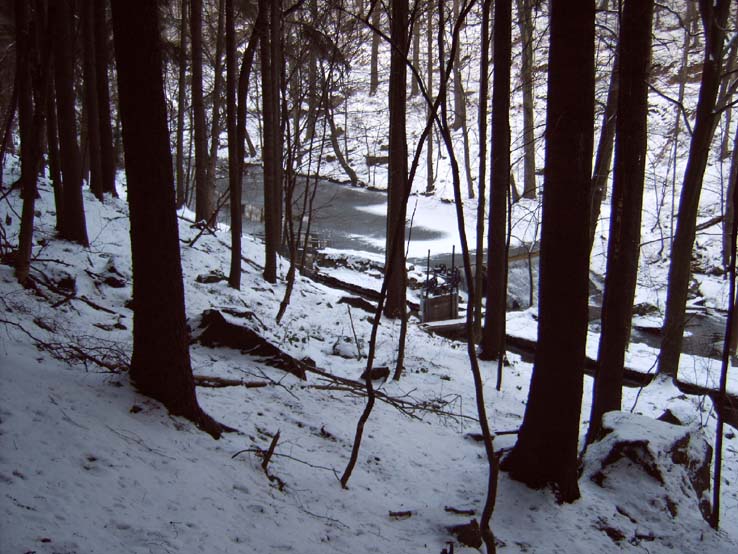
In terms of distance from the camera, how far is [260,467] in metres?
4.09

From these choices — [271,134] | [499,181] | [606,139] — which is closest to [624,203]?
[499,181]

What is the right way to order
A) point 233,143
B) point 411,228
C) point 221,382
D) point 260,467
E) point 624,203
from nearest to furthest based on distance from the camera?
point 260,467 < point 221,382 < point 624,203 < point 411,228 < point 233,143

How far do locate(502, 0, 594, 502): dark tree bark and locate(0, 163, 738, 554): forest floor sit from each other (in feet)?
1.31

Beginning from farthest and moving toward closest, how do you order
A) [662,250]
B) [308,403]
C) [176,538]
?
1. [662,250]
2. [308,403]
3. [176,538]

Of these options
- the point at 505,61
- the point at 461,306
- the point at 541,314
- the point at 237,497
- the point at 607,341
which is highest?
the point at 505,61

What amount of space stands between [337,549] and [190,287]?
793cm

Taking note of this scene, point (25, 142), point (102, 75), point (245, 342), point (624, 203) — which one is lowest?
point (245, 342)

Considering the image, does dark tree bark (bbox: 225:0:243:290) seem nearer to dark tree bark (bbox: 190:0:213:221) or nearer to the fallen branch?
dark tree bark (bbox: 190:0:213:221)

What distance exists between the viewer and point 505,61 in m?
9.24

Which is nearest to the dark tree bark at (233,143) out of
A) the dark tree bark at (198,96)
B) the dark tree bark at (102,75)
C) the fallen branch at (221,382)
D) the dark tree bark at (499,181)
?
the dark tree bark at (198,96)

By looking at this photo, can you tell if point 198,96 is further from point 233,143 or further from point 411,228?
point 411,228

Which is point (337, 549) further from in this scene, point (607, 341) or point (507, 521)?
point (607, 341)

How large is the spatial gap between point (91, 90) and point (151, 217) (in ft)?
37.1

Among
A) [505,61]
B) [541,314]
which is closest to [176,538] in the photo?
[541,314]
